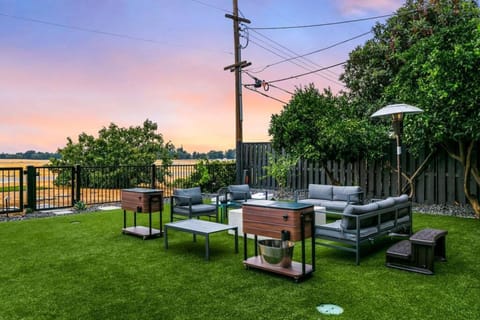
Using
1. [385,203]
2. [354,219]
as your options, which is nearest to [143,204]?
[354,219]

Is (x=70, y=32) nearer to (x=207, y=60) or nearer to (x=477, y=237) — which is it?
(x=207, y=60)

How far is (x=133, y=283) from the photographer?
11.4 feet

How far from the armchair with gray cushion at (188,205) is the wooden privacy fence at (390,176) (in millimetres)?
5135

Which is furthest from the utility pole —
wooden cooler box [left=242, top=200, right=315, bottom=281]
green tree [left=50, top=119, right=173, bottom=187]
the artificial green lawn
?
wooden cooler box [left=242, top=200, right=315, bottom=281]

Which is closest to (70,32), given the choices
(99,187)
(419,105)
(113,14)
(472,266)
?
(113,14)

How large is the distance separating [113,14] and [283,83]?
7.64m

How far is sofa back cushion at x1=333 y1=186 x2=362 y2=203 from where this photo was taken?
6655mm

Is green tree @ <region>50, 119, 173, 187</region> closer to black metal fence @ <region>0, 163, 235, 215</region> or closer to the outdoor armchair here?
black metal fence @ <region>0, 163, 235, 215</region>

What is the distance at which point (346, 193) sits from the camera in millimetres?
6867

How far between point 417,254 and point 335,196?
3323mm

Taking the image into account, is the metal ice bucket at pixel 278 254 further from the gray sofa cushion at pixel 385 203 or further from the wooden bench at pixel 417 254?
the gray sofa cushion at pixel 385 203

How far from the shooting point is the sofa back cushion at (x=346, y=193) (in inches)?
262

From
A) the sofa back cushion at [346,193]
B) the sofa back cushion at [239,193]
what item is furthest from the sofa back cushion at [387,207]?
the sofa back cushion at [239,193]

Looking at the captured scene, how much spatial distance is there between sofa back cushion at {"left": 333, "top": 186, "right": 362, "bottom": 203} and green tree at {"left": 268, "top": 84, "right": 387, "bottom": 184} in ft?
6.33
